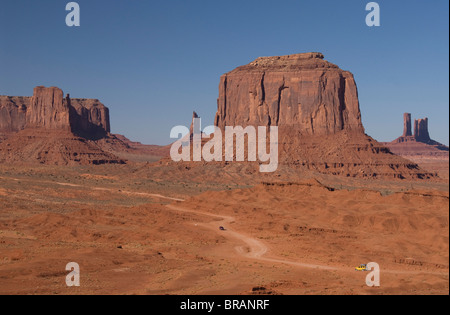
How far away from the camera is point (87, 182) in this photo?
11894cm

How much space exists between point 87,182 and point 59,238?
226ft

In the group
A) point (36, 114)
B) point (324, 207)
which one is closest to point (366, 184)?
point (324, 207)

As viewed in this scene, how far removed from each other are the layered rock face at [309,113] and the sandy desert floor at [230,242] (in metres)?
47.7

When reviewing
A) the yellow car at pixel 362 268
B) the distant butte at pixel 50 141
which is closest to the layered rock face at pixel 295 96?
the distant butte at pixel 50 141

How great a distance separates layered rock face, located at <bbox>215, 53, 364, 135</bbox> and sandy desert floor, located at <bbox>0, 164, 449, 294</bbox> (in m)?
59.4

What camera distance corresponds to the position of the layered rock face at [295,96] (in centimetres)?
14462

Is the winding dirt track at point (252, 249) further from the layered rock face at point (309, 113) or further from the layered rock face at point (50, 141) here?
the layered rock face at point (50, 141)

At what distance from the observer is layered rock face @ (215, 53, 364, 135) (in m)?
145

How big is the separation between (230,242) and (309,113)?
98635 millimetres

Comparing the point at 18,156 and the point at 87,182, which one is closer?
the point at 87,182
